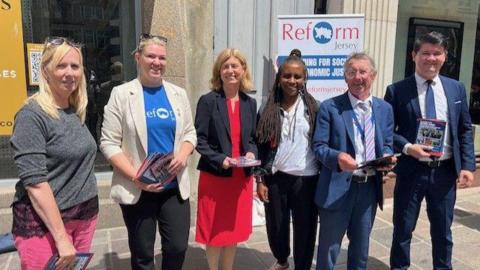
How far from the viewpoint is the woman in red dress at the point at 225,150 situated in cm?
301

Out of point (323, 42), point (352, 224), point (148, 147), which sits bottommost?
point (352, 224)

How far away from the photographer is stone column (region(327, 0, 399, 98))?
17.0 feet

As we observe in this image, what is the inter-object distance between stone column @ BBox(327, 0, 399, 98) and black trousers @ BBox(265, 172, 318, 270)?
9.53 feet

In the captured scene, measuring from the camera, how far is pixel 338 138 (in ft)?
9.04

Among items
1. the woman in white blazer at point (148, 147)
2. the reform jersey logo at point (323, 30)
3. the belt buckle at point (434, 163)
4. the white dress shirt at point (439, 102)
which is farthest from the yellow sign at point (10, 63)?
the belt buckle at point (434, 163)

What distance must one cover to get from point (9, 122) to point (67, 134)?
2.82 metres

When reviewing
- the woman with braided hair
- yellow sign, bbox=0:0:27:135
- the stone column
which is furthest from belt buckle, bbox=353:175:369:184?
yellow sign, bbox=0:0:27:135

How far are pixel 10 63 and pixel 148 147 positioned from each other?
8.42 feet

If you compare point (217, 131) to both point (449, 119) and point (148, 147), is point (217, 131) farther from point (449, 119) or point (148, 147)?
point (449, 119)

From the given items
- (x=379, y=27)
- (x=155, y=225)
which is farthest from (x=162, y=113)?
(x=379, y=27)

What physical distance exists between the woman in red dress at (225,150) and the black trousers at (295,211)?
212 mm

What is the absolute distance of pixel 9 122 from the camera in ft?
14.3

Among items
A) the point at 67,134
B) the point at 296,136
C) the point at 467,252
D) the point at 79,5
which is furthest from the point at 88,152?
Answer: the point at 467,252

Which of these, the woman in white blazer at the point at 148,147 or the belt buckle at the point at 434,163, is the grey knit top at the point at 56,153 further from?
the belt buckle at the point at 434,163
